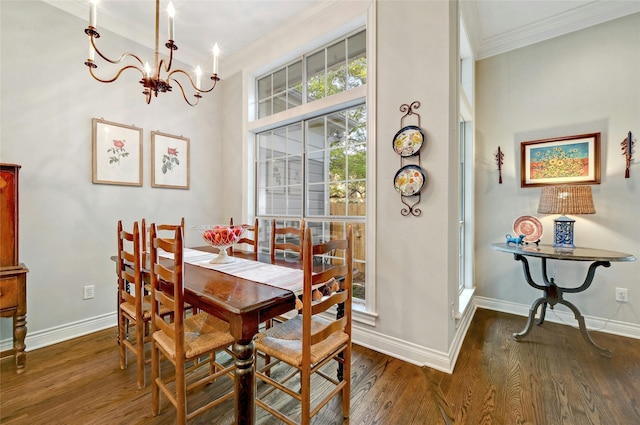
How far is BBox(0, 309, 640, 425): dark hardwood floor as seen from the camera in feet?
4.96

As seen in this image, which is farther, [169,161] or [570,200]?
[169,161]

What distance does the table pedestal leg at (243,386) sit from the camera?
118cm

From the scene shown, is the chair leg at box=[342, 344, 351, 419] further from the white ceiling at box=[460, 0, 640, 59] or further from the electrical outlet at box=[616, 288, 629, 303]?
the white ceiling at box=[460, 0, 640, 59]

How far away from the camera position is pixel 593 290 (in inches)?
101

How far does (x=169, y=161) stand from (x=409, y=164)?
2665 millimetres

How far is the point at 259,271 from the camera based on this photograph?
1.73 meters

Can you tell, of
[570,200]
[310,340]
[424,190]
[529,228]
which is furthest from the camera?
[529,228]

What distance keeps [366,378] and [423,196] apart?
1345 millimetres

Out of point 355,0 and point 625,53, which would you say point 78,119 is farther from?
point 625,53

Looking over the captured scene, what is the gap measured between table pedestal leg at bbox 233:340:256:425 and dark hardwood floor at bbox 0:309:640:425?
15.8 inches

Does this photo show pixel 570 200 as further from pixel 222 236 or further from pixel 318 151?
pixel 222 236

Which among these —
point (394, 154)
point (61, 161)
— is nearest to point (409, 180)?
point (394, 154)

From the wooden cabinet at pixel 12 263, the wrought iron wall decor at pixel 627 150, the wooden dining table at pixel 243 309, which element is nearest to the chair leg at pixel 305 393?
the wooden dining table at pixel 243 309

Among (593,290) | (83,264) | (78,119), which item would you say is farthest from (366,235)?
(78,119)
